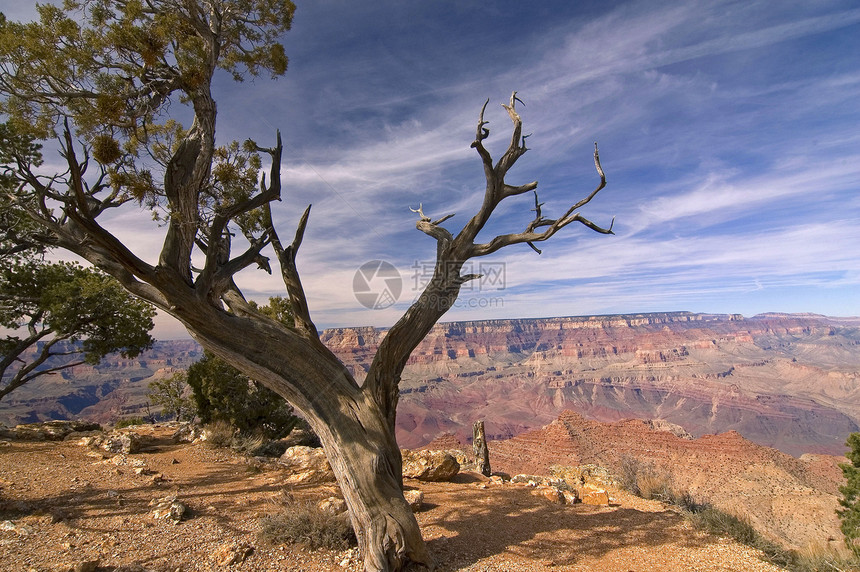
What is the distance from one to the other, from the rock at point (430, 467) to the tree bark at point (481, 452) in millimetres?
2747

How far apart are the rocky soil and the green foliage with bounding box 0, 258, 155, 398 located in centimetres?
333

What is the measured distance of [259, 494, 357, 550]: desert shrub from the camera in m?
5.82

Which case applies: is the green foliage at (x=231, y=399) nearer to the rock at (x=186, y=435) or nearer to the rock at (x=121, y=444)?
the rock at (x=186, y=435)

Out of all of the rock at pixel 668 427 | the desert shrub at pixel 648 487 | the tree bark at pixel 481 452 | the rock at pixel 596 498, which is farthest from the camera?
the rock at pixel 668 427

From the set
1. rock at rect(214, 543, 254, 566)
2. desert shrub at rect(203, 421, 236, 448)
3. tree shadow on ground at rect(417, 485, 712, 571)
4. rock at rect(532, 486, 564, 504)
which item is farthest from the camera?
desert shrub at rect(203, 421, 236, 448)

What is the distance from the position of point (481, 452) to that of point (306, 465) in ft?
23.6

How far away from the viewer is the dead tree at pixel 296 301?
5.18 meters

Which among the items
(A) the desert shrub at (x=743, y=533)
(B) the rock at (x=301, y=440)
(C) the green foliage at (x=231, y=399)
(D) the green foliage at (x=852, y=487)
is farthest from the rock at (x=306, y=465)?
(D) the green foliage at (x=852, y=487)

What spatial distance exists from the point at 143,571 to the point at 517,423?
156121 mm

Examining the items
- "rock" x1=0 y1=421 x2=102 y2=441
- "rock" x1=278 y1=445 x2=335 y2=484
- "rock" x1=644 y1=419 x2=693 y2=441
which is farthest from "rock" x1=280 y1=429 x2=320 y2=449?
"rock" x1=644 y1=419 x2=693 y2=441

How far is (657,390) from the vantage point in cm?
19138

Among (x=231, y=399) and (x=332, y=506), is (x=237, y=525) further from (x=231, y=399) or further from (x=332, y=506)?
(x=231, y=399)

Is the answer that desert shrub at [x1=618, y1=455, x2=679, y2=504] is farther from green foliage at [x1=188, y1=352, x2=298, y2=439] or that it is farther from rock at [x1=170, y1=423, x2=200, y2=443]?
rock at [x1=170, y1=423, x2=200, y2=443]

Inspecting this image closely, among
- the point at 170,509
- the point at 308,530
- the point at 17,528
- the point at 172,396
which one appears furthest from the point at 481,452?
the point at 172,396
